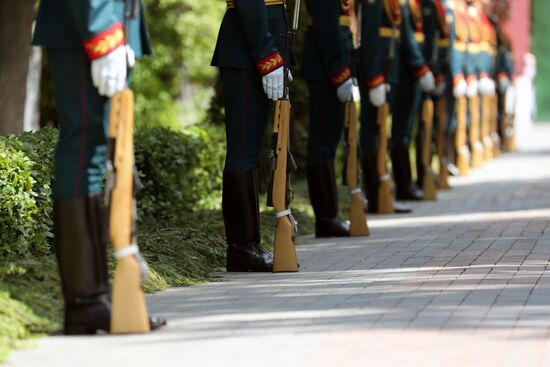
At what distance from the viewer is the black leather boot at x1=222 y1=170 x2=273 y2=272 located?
29.1 feet

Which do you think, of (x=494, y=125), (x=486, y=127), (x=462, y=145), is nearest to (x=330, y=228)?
(x=462, y=145)

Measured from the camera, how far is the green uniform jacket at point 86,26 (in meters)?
6.37

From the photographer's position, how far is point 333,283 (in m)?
8.08

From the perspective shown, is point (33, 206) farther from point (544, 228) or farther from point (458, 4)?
point (458, 4)

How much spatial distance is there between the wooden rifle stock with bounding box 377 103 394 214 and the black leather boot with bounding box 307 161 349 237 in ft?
6.22

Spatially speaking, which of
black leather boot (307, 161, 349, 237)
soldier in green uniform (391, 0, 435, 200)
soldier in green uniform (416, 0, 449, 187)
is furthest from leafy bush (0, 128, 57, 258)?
soldier in green uniform (416, 0, 449, 187)

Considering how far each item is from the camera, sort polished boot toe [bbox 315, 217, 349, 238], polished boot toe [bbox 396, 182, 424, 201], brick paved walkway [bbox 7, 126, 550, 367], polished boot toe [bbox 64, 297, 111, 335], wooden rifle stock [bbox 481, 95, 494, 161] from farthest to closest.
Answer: wooden rifle stock [bbox 481, 95, 494, 161], polished boot toe [bbox 396, 182, 424, 201], polished boot toe [bbox 315, 217, 349, 238], polished boot toe [bbox 64, 297, 111, 335], brick paved walkway [bbox 7, 126, 550, 367]

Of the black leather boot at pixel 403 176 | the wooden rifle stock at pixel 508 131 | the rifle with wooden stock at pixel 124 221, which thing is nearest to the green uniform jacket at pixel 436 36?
the black leather boot at pixel 403 176

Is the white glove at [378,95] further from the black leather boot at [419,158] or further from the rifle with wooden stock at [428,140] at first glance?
the black leather boot at [419,158]

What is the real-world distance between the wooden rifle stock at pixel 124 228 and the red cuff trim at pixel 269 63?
2171 mm

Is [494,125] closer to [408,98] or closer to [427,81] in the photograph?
[408,98]

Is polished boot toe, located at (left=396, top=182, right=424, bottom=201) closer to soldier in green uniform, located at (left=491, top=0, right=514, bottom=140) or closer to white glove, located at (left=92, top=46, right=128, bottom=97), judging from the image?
white glove, located at (left=92, top=46, right=128, bottom=97)

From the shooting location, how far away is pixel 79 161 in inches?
258

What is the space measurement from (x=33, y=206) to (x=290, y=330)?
2.40 m
